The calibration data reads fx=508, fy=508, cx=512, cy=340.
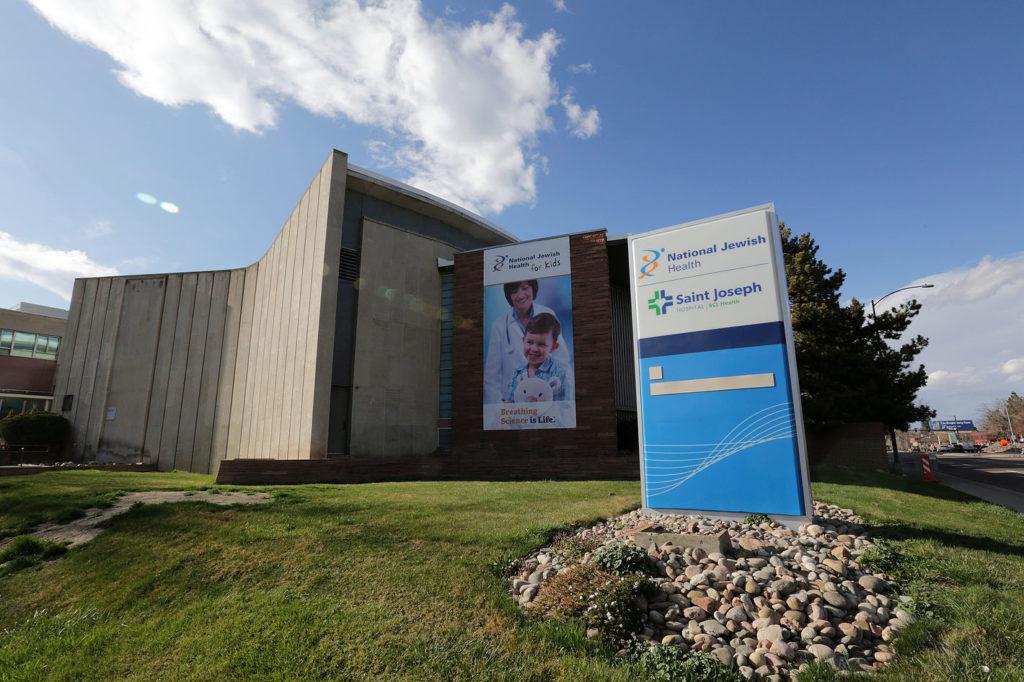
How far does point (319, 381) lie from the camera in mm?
17031

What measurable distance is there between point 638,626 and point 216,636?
4060 millimetres

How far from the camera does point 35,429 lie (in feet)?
73.6

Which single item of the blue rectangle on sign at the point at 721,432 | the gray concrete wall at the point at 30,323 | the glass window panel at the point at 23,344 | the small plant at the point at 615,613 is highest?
the gray concrete wall at the point at 30,323

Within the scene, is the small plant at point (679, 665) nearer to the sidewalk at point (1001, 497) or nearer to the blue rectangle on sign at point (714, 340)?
the blue rectangle on sign at point (714, 340)

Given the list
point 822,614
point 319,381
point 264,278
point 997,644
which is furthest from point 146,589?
point 264,278

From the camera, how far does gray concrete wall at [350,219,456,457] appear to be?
62.5 ft

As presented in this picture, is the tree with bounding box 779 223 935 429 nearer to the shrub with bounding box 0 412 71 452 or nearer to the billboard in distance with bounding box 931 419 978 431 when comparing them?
the shrub with bounding box 0 412 71 452

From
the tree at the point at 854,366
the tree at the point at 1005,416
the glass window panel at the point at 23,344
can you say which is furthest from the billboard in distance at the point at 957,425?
the glass window panel at the point at 23,344

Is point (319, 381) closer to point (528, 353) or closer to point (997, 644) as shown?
point (528, 353)

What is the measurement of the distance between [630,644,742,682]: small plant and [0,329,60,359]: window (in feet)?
159

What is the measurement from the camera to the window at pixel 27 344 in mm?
37094

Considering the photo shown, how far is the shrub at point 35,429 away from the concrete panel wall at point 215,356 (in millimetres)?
790

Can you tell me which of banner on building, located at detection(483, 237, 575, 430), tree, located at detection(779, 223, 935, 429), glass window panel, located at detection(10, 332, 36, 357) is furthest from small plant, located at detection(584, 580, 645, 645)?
glass window panel, located at detection(10, 332, 36, 357)

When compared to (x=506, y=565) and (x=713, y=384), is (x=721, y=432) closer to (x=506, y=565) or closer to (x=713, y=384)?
(x=713, y=384)
